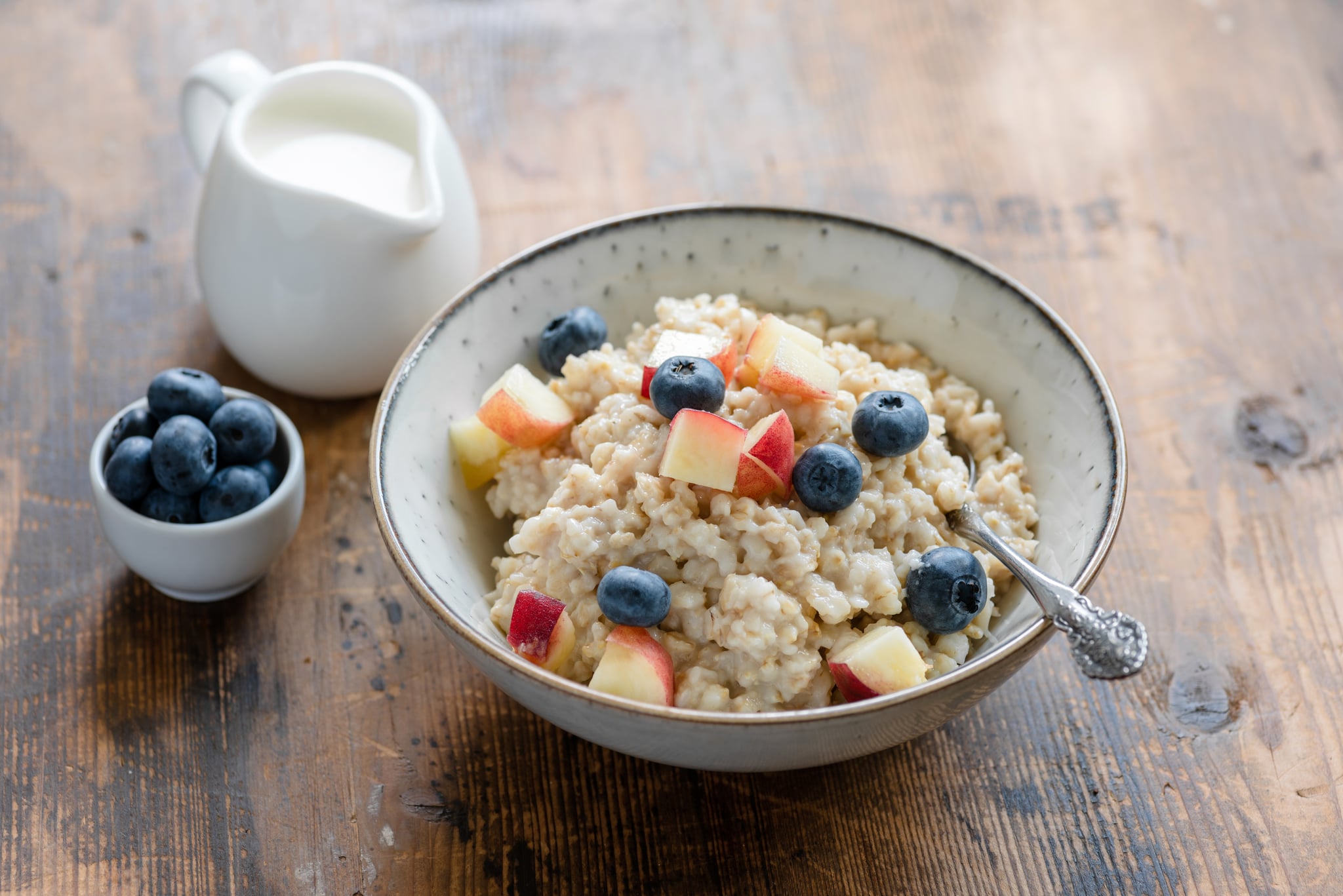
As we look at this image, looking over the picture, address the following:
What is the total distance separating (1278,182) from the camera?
258 centimetres

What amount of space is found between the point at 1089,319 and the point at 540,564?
1.35 m

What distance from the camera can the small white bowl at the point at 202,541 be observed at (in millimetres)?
1789

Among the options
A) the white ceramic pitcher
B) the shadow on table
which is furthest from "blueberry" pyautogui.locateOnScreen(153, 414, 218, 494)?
the white ceramic pitcher

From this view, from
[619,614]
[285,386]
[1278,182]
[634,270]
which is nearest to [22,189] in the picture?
[285,386]

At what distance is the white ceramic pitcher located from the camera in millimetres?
2002

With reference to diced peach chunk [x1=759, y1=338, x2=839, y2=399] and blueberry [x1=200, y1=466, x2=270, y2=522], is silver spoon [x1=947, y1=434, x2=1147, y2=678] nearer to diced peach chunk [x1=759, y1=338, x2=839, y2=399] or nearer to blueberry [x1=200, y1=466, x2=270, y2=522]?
diced peach chunk [x1=759, y1=338, x2=839, y2=399]

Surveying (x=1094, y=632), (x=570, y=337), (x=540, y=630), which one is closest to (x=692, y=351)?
(x=570, y=337)

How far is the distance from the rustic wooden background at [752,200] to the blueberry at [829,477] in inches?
16.6

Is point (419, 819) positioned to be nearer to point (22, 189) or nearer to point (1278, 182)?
point (22, 189)

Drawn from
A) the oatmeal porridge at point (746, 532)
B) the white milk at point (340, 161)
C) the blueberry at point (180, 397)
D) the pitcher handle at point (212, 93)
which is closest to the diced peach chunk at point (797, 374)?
the oatmeal porridge at point (746, 532)

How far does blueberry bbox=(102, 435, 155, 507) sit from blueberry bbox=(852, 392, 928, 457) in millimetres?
1116

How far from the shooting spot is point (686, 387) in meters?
1.61

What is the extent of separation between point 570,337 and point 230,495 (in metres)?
0.61

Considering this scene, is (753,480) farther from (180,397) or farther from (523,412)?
(180,397)
